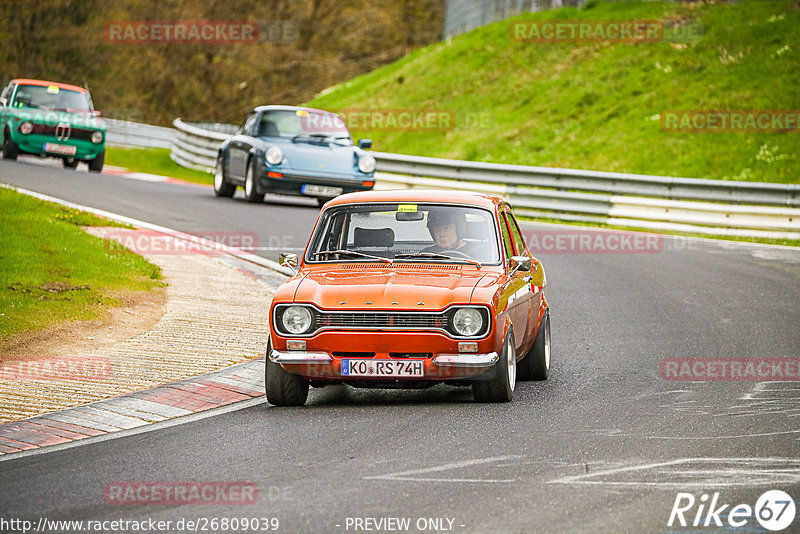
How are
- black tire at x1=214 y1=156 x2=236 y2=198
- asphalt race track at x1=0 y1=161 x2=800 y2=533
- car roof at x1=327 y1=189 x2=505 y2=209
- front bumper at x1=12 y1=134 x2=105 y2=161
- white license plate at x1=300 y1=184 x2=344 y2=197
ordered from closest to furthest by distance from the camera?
asphalt race track at x1=0 y1=161 x2=800 y2=533, car roof at x1=327 y1=189 x2=505 y2=209, white license plate at x1=300 y1=184 x2=344 y2=197, black tire at x1=214 y1=156 x2=236 y2=198, front bumper at x1=12 y1=134 x2=105 y2=161

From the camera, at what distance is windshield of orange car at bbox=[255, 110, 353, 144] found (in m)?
22.0

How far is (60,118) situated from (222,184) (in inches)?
198

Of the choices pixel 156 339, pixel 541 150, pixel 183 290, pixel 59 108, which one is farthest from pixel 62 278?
pixel 541 150

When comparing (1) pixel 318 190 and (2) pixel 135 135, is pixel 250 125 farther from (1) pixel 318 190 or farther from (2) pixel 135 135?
(2) pixel 135 135

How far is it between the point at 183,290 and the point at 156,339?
8.61 ft

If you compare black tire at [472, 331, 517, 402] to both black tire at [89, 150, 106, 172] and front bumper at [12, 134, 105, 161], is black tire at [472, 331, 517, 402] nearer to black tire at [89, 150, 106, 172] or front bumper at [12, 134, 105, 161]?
front bumper at [12, 134, 105, 161]

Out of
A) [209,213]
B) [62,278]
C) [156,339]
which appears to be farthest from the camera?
[209,213]

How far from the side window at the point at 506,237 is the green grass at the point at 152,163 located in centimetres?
1926

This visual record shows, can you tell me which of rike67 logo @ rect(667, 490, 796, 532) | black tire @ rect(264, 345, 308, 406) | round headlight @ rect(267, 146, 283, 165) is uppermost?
round headlight @ rect(267, 146, 283, 165)

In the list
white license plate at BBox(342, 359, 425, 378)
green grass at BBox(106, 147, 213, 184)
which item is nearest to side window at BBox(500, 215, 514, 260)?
white license plate at BBox(342, 359, 425, 378)

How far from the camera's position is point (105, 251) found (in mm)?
14367

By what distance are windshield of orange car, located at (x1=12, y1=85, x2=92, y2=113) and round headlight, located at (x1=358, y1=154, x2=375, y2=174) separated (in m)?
8.36

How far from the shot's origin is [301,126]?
72.7 ft

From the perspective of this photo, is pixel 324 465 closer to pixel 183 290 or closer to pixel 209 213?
pixel 183 290
